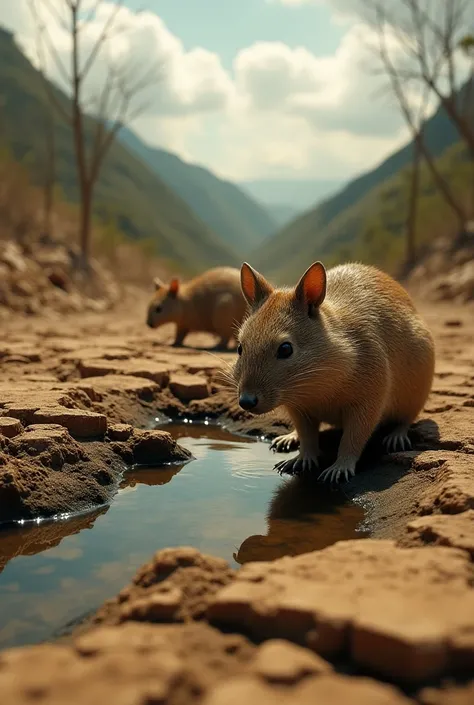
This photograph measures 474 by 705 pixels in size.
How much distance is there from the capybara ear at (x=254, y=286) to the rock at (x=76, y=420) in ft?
3.89

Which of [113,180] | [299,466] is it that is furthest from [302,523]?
[113,180]

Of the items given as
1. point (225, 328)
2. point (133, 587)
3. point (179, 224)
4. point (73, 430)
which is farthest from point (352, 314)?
point (179, 224)

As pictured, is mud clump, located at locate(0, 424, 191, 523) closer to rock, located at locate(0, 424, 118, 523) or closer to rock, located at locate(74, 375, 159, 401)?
rock, located at locate(0, 424, 118, 523)

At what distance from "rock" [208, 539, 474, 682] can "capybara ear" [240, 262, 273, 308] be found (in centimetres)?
224

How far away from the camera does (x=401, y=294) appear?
5.20 metres

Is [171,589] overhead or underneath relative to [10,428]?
underneath

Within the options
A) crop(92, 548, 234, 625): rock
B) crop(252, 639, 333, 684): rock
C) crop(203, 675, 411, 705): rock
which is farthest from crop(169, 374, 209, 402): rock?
crop(203, 675, 411, 705): rock

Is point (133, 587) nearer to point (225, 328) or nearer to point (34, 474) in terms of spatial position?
Result: point (34, 474)

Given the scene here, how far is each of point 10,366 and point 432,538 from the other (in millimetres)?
4657

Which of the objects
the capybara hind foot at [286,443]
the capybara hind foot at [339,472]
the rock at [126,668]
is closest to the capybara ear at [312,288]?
the capybara hind foot at [339,472]

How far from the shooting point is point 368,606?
2086mm

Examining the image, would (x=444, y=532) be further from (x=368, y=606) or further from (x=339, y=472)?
(x=339, y=472)

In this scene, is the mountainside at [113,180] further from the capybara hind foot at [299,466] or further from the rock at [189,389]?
the capybara hind foot at [299,466]

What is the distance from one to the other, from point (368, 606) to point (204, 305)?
794 cm
